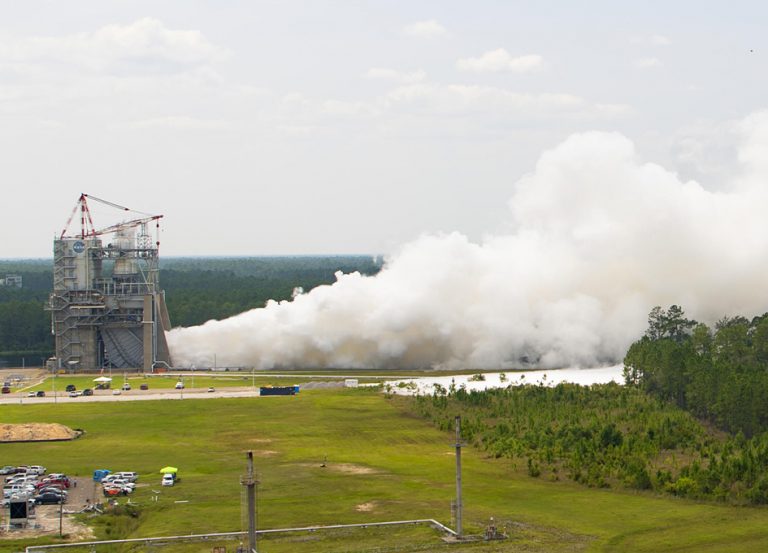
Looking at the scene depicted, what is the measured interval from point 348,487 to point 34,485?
20882 mm

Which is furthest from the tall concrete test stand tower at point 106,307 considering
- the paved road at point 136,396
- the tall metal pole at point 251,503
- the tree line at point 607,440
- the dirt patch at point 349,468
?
the tall metal pole at point 251,503

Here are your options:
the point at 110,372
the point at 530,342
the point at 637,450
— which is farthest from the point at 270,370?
the point at 637,450

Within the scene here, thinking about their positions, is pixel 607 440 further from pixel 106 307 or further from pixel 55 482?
pixel 106 307

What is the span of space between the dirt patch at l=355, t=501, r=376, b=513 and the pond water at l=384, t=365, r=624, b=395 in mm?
59066

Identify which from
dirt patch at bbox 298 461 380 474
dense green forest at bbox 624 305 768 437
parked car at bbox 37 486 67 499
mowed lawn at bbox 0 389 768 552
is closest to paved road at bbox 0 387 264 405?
mowed lawn at bbox 0 389 768 552

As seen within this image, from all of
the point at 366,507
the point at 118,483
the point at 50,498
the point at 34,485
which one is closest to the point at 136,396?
the point at 34,485

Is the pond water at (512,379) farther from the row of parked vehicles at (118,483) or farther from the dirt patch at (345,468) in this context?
the row of parked vehicles at (118,483)

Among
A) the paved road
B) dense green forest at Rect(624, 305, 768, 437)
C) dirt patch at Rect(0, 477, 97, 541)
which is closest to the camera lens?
dirt patch at Rect(0, 477, 97, 541)

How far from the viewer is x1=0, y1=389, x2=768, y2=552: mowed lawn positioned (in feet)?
217

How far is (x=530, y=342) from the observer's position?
6604 inches

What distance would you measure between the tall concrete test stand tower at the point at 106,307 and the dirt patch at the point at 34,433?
208ft

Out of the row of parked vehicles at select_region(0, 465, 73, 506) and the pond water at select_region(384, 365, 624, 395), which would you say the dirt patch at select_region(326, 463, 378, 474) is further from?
the pond water at select_region(384, 365, 624, 395)

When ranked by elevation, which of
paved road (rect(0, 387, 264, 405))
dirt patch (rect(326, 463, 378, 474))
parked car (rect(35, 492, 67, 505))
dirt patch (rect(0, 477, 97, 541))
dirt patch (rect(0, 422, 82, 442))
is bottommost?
dirt patch (rect(0, 477, 97, 541))

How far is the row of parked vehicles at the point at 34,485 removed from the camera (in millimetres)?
75062
